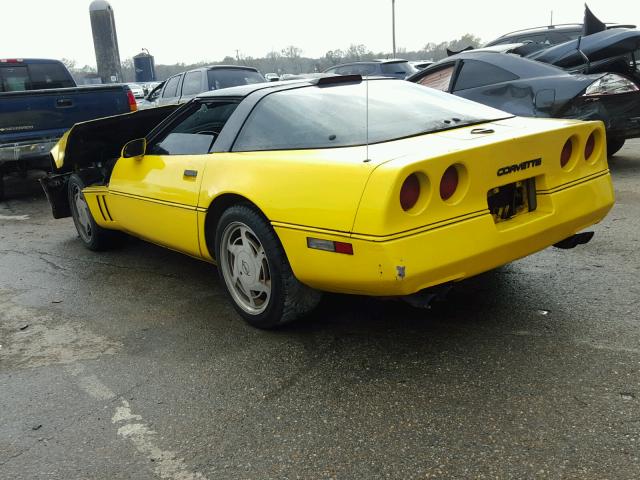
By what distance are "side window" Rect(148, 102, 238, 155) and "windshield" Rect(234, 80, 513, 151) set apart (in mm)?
320

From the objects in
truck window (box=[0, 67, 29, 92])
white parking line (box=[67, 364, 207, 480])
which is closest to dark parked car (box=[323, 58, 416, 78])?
truck window (box=[0, 67, 29, 92])

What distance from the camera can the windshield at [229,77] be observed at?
11.1m

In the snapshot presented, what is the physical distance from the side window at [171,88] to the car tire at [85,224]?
680 cm

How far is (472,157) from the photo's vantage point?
2.65 m

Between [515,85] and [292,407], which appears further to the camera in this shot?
[515,85]

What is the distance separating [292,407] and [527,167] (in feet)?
5.05

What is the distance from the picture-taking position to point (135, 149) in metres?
4.19

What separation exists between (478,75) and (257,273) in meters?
4.55

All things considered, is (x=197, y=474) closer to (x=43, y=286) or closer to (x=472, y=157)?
(x=472, y=157)

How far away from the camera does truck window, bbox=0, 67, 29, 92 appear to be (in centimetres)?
930

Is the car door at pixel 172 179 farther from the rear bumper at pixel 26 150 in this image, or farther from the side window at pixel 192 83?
the side window at pixel 192 83

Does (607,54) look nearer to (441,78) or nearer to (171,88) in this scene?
(441,78)

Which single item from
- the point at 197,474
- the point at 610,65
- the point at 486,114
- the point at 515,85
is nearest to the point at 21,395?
the point at 197,474

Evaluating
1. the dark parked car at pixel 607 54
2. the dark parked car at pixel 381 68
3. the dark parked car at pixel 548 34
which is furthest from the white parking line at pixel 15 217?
the dark parked car at pixel 381 68
